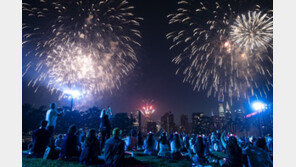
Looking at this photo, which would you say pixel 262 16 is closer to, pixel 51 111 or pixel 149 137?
pixel 149 137

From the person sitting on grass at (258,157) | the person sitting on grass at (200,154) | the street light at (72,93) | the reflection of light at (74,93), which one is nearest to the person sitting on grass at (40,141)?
the person sitting on grass at (200,154)

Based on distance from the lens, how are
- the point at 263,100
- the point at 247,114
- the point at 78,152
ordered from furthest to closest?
1. the point at 247,114
2. the point at 263,100
3. the point at 78,152

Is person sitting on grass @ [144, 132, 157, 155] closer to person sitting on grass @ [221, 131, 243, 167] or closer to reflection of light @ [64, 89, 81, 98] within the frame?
person sitting on grass @ [221, 131, 243, 167]

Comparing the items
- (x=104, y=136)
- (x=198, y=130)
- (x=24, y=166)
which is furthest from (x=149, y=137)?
(x=198, y=130)

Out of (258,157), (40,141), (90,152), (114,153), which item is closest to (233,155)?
(258,157)

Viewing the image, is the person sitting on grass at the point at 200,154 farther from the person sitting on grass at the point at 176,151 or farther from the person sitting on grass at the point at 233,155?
the person sitting on grass at the point at 233,155

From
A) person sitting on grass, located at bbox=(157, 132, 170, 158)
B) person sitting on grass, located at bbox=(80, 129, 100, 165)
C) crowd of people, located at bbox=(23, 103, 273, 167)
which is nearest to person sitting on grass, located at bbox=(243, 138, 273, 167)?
crowd of people, located at bbox=(23, 103, 273, 167)

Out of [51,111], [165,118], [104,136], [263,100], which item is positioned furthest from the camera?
[165,118]
